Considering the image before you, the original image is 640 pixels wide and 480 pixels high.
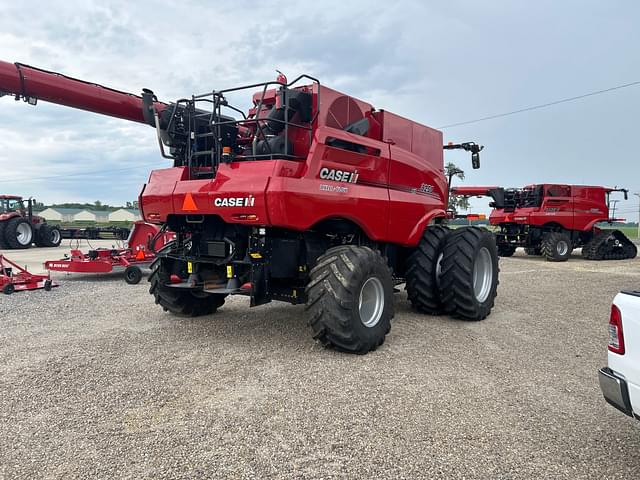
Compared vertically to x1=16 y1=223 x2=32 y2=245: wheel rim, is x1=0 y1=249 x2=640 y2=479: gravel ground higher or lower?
lower

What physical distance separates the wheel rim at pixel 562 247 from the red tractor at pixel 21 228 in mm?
21384

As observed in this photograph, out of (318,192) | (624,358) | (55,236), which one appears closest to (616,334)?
(624,358)

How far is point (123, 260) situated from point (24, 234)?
1449 cm

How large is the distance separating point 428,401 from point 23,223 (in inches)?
886

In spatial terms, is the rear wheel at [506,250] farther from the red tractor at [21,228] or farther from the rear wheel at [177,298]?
the red tractor at [21,228]

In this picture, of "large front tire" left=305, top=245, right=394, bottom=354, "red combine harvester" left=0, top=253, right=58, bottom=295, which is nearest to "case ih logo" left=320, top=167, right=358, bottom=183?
"large front tire" left=305, top=245, right=394, bottom=354

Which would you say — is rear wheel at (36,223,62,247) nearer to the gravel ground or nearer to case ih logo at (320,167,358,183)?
the gravel ground

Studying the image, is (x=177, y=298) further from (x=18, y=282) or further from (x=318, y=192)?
(x=18, y=282)

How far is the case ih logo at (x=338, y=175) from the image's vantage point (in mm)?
5113

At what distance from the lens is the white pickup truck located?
8.30 feet

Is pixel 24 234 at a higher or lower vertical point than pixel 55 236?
higher

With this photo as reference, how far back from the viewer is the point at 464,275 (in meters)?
6.40

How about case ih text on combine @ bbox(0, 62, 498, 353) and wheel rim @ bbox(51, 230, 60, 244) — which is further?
wheel rim @ bbox(51, 230, 60, 244)

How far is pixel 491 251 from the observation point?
23.8 feet
